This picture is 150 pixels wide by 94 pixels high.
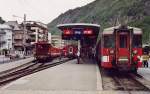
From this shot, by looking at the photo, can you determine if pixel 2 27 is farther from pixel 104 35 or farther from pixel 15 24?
pixel 104 35

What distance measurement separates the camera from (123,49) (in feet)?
90.6

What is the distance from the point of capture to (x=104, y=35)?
28672mm

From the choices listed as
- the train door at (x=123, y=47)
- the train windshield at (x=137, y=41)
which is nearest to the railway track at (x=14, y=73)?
the train door at (x=123, y=47)

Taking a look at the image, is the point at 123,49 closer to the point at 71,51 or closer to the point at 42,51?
the point at 42,51

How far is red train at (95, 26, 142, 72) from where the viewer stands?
89.6ft

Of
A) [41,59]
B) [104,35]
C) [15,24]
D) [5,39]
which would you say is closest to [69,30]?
[104,35]

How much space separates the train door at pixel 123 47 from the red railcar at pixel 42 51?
29994 mm

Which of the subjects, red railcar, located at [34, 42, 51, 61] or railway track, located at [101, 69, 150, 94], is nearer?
railway track, located at [101, 69, 150, 94]

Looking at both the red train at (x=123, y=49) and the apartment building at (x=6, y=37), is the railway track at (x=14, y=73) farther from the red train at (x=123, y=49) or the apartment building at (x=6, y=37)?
the apartment building at (x=6, y=37)

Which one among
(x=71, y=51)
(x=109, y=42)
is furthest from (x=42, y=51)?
(x=109, y=42)

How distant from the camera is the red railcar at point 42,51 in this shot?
5744 cm

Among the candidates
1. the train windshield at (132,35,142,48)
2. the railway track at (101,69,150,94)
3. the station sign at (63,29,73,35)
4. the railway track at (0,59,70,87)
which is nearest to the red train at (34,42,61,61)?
the railway track at (0,59,70,87)

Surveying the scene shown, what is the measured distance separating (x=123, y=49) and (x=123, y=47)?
153 mm

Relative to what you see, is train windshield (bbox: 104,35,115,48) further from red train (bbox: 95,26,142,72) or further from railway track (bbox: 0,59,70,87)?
railway track (bbox: 0,59,70,87)
